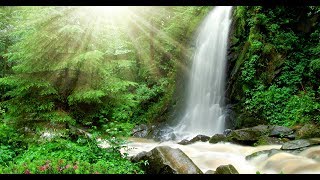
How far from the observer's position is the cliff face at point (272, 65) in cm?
1288

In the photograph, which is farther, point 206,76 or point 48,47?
point 206,76

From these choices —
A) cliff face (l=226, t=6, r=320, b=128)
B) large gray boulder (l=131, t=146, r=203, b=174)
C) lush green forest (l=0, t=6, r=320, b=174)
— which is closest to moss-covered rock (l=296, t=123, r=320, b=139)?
lush green forest (l=0, t=6, r=320, b=174)

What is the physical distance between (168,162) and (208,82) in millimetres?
10421

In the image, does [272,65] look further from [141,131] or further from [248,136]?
[141,131]

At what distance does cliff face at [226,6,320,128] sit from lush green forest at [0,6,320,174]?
0.15 feet

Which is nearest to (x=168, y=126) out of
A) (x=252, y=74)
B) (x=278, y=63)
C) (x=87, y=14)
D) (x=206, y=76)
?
(x=206, y=76)

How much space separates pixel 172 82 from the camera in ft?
66.1

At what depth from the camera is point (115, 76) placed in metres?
8.15

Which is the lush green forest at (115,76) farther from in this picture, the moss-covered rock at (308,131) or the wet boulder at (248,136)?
the wet boulder at (248,136)

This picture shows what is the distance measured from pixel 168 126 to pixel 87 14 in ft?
33.1

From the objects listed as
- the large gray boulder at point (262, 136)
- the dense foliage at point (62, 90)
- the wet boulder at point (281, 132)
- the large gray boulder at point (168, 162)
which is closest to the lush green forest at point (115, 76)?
the dense foliage at point (62, 90)

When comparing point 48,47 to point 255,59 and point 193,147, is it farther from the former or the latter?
point 255,59

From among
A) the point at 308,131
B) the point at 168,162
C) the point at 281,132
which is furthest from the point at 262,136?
the point at 168,162

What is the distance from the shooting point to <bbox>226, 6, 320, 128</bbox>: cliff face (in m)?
12.9
